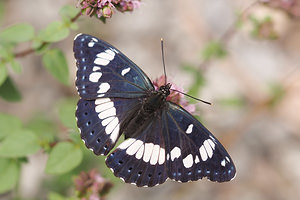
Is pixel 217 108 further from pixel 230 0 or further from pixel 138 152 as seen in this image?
pixel 138 152

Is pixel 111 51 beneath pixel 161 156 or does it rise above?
above

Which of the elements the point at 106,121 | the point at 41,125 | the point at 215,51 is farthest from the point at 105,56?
the point at 41,125

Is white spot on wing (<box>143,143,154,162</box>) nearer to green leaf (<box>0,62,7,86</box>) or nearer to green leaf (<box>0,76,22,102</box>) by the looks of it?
green leaf (<box>0,62,7,86</box>)

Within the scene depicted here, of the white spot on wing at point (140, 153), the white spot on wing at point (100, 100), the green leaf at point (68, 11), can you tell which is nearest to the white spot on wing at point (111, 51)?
the white spot on wing at point (100, 100)

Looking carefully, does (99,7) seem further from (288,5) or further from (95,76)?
(288,5)

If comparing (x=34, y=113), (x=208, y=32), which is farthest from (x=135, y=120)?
(x=208, y=32)

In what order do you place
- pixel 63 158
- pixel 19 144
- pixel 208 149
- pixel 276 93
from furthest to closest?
pixel 276 93, pixel 19 144, pixel 63 158, pixel 208 149
